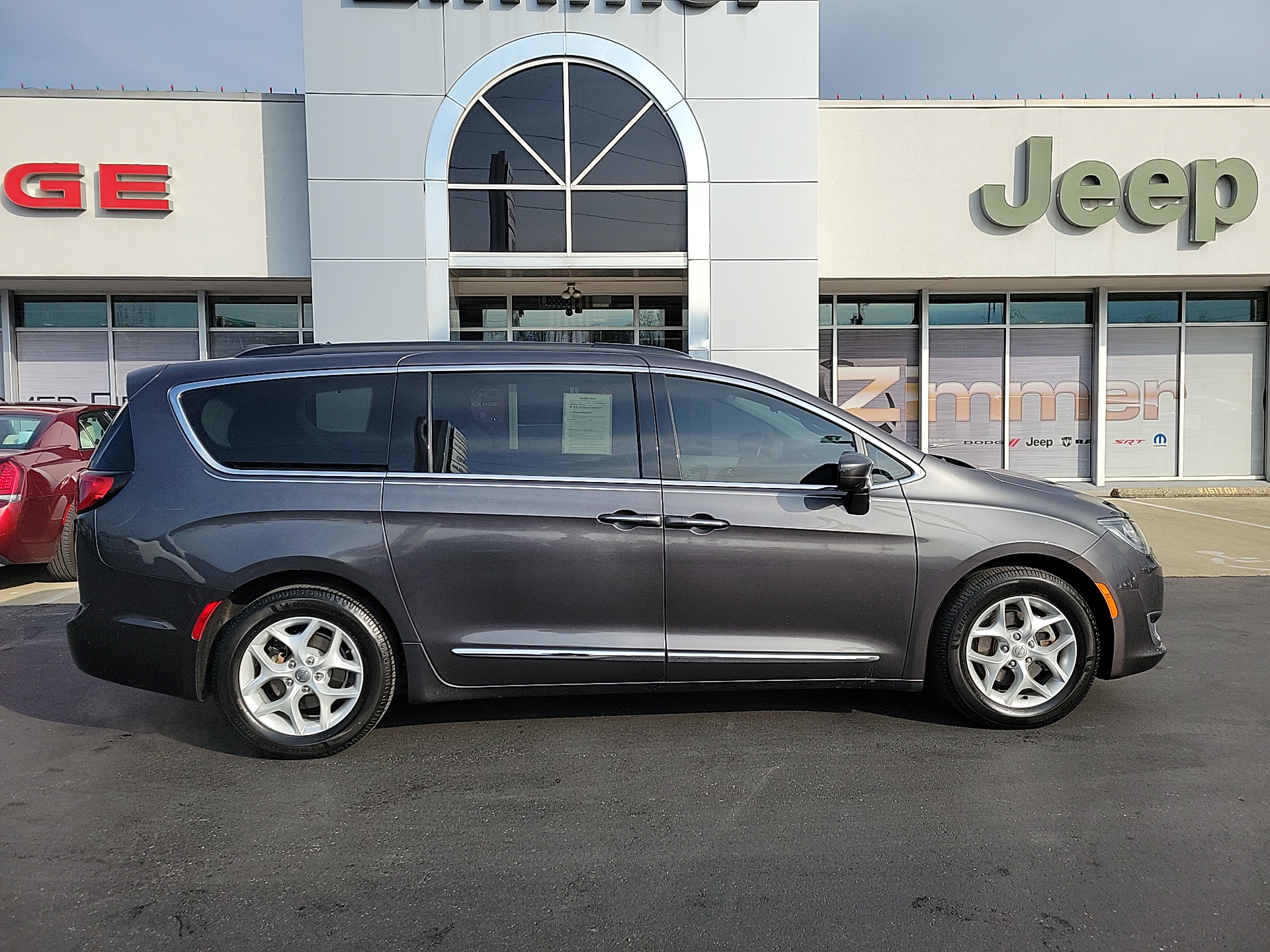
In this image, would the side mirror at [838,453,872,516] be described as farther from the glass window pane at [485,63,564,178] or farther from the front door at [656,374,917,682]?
the glass window pane at [485,63,564,178]

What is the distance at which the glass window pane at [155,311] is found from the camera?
1319 cm

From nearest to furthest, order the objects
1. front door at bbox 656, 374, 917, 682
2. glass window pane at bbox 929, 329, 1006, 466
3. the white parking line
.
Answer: front door at bbox 656, 374, 917, 682 < the white parking line < glass window pane at bbox 929, 329, 1006, 466

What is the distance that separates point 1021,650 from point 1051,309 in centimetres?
1185

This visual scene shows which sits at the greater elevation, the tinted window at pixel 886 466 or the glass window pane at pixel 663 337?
the glass window pane at pixel 663 337

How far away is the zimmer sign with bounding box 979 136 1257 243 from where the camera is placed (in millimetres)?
12320

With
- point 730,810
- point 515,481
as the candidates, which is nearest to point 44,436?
point 515,481

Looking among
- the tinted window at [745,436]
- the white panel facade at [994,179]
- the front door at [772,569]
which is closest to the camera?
the front door at [772,569]

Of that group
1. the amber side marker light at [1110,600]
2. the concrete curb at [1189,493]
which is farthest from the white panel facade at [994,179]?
the amber side marker light at [1110,600]

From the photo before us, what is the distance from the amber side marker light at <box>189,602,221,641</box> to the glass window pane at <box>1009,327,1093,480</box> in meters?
13.3

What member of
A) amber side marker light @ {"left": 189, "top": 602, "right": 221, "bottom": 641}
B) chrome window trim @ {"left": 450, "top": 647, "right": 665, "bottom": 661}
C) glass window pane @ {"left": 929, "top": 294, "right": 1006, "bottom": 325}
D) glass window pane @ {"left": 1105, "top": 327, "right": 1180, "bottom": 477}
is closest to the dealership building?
glass window pane @ {"left": 929, "top": 294, "right": 1006, "bottom": 325}

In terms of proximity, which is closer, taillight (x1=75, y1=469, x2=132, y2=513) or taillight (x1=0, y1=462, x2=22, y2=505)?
taillight (x1=75, y1=469, x2=132, y2=513)

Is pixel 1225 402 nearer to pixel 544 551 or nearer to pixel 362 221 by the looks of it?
pixel 362 221

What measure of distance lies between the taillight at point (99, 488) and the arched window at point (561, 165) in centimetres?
779

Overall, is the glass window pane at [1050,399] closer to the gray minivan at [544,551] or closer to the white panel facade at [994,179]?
the white panel facade at [994,179]
